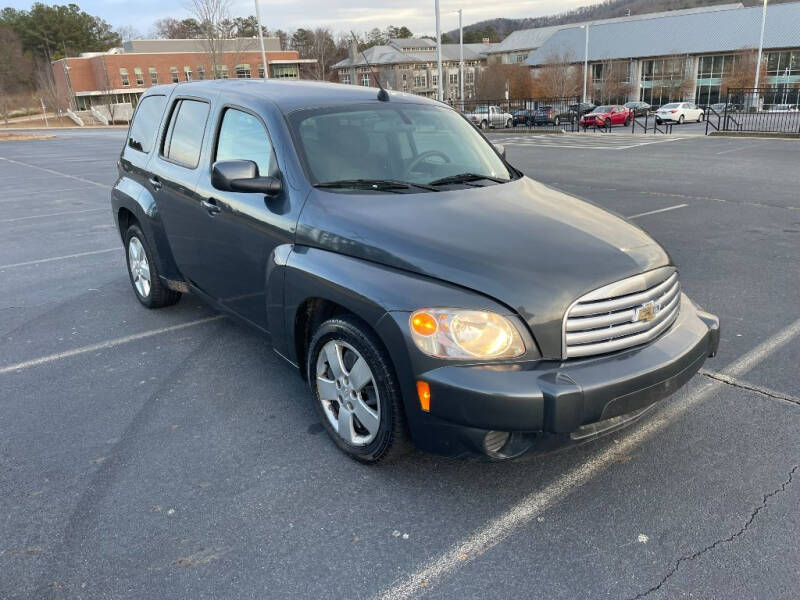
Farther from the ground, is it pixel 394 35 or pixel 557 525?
pixel 394 35

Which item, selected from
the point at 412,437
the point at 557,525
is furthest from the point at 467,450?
the point at 557,525

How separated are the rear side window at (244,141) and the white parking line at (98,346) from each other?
1.77m

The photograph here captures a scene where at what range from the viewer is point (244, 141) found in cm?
399

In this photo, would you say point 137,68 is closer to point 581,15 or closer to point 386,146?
point 386,146

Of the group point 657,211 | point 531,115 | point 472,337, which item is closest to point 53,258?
point 472,337

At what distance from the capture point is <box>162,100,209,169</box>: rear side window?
4453mm

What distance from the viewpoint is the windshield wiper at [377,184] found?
349 centimetres

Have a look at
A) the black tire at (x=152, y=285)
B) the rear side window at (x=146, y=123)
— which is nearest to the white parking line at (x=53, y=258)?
the black tire at (x=152, y=285)

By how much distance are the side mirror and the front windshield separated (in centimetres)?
23

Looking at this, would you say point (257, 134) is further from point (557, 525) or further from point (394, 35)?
point (394, 35)

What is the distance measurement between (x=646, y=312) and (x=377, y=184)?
62.1 inches

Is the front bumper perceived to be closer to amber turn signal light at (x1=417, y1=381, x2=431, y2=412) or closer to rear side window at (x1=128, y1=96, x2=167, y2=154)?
amber turn signal light at (x1=417, y1=381, x2=431, y2=412)

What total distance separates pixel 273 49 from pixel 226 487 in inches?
3802

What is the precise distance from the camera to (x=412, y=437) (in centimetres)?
288
